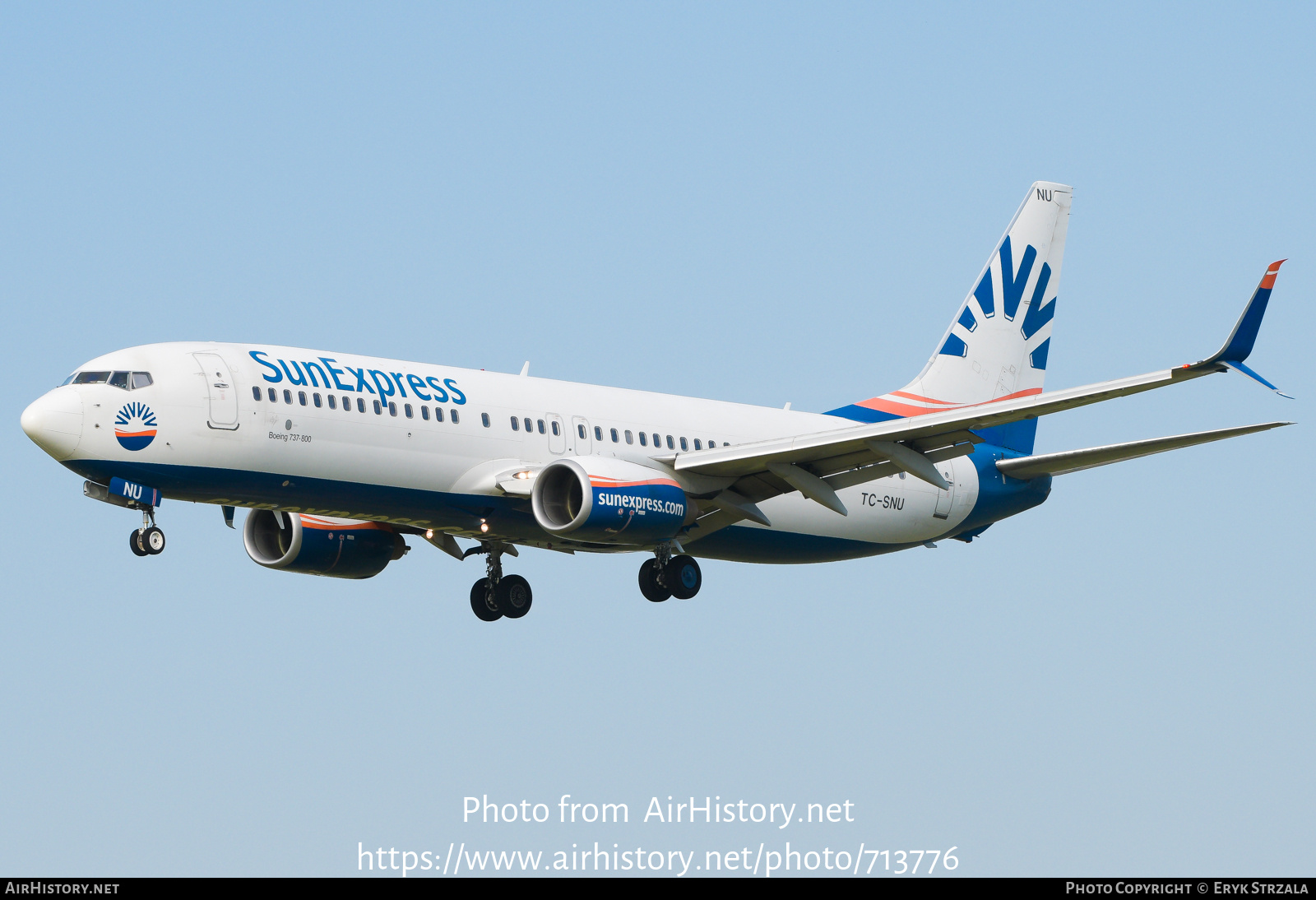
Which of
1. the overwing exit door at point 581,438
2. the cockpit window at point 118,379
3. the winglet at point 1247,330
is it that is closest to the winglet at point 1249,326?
the winglet at point 1247,330

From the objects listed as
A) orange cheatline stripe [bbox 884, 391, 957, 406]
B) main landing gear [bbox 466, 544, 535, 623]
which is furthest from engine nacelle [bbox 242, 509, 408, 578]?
orange cheatline stripe [bbox 884, 391, 957, 406]

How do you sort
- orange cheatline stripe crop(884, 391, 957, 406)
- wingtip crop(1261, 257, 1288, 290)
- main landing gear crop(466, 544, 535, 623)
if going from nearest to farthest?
wingtip crop(1261, 257, 1288, 290)
main landing gear crop(466, 544, 535, 623)
orange cheatline stripe crop(884, 391, 957, 406)

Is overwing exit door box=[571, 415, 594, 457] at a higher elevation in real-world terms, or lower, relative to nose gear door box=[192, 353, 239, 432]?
lower

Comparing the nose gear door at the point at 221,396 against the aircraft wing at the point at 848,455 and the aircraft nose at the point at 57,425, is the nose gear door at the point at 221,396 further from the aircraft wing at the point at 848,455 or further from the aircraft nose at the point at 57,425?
the aircraft wing at the point at 848,455

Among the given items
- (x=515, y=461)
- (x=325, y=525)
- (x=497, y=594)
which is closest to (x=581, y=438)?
(x=515, y=461)

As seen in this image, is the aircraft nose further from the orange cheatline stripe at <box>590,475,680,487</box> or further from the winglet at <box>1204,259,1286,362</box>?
the winglet at <box>1204,259,1286,362</box>

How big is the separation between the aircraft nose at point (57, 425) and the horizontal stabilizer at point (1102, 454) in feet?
70.2

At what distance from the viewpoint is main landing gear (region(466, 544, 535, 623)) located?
139 feet

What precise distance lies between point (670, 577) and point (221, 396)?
34.2 ft

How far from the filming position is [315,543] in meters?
41.1

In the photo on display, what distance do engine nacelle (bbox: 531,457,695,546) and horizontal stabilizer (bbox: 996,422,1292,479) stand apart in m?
9.70

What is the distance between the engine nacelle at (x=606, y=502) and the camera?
3638cm

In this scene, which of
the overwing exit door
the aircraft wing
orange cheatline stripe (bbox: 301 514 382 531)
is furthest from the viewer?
orange cheatline stripe (bbox: 301 514 382 531)

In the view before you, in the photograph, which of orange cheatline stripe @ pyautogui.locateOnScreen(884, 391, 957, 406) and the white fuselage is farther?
orange cheatline stripe @ pyautogui.locateOnScreen(884, 391, 957, 406)
